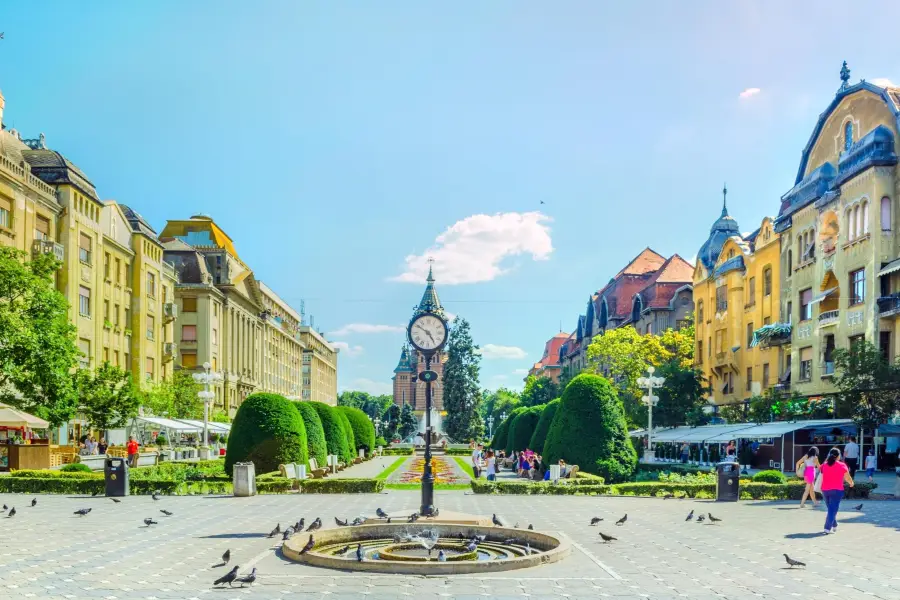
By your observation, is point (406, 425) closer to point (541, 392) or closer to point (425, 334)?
point (541, 392)

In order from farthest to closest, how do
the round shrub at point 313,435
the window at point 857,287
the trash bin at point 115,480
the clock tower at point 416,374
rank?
the clock tower at point 416,374 → the window at point 857,287 → the round shrub at point 313,435 → the trash bin at point 115,480

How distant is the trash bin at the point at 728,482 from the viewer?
24062 mm

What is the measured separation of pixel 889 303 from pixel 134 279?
44986 millimetres

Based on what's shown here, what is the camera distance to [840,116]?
4338 centimetres

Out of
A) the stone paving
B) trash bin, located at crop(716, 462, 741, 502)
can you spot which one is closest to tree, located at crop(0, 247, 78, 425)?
the stone paving

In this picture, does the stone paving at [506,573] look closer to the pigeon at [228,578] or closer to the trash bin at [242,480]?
the pigeon at [228,578]

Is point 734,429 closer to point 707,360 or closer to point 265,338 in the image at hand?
point 707,360

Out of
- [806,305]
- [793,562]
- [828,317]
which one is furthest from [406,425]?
[793,562]

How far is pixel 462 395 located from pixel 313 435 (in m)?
63.2

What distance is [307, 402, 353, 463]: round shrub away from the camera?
138 feet

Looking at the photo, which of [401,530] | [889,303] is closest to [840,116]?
[889,303]

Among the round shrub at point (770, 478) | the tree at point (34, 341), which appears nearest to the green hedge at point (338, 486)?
the round shrub at point (770, 478)

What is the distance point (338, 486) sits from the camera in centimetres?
2656

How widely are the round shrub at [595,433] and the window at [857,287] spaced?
1540cm
